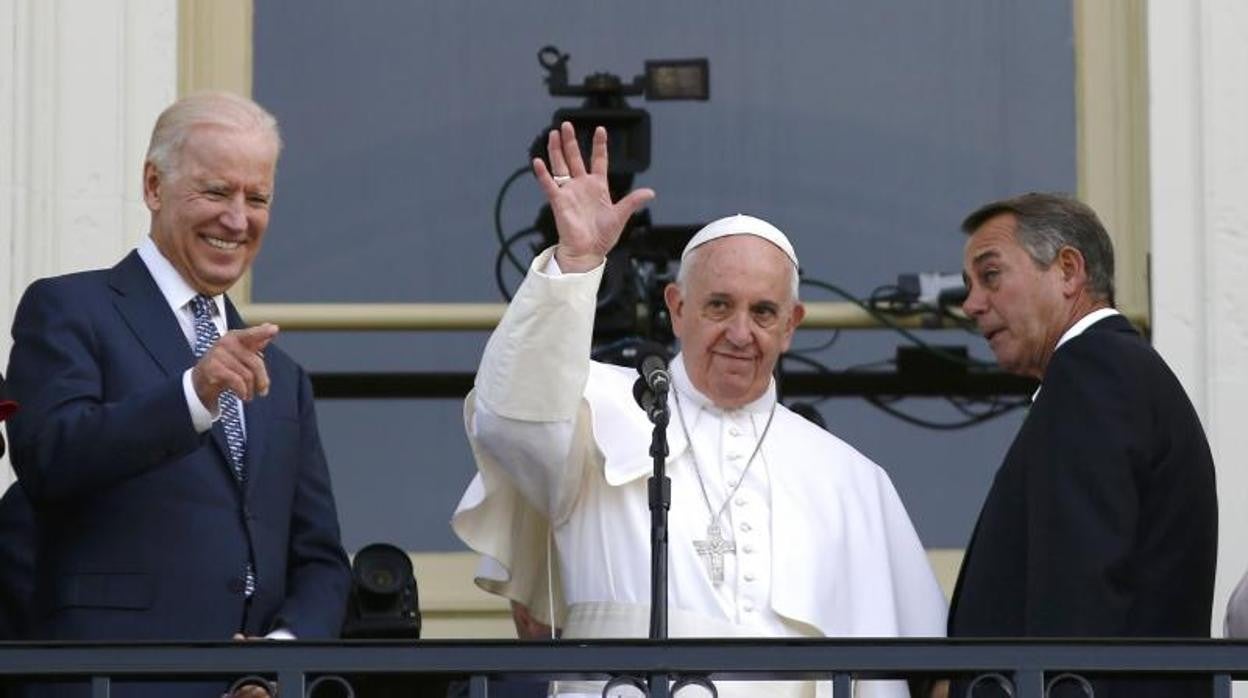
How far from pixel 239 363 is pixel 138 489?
437 mm

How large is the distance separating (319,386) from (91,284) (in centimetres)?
188

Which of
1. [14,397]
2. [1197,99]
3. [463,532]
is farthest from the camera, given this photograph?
[1197,99]

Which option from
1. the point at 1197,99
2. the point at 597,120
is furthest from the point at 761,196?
the point at 1197,99

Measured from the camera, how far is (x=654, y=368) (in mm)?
5836

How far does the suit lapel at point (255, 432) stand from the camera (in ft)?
19.3

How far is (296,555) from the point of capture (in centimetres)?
599

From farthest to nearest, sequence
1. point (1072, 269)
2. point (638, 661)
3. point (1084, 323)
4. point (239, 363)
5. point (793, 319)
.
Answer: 1. point (793, 319)
2. point (1072, 269)
3. point (1084, 323)
4. point (239, 363)
5. point (638, 661)

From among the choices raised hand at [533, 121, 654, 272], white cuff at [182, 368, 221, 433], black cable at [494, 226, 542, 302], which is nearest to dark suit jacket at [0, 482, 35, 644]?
white cuff at [182, 368, 221, 433]

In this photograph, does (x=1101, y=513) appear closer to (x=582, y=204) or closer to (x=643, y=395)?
(x=643, y=395)

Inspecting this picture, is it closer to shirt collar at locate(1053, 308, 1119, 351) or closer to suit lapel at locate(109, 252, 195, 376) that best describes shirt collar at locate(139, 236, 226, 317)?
suit lapel at locate(109, 252, 195, 376)

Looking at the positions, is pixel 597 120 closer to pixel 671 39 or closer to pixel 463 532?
pixel 671 39

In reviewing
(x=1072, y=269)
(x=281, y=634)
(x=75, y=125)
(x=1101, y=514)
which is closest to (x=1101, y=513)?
(x=1101, y=514)

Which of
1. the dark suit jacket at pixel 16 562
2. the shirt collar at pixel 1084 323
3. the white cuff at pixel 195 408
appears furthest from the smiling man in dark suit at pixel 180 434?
the shirt collar at pixel 1084 323

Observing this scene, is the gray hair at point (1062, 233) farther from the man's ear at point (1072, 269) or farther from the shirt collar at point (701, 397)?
the shirt collar at point (701, 397)
